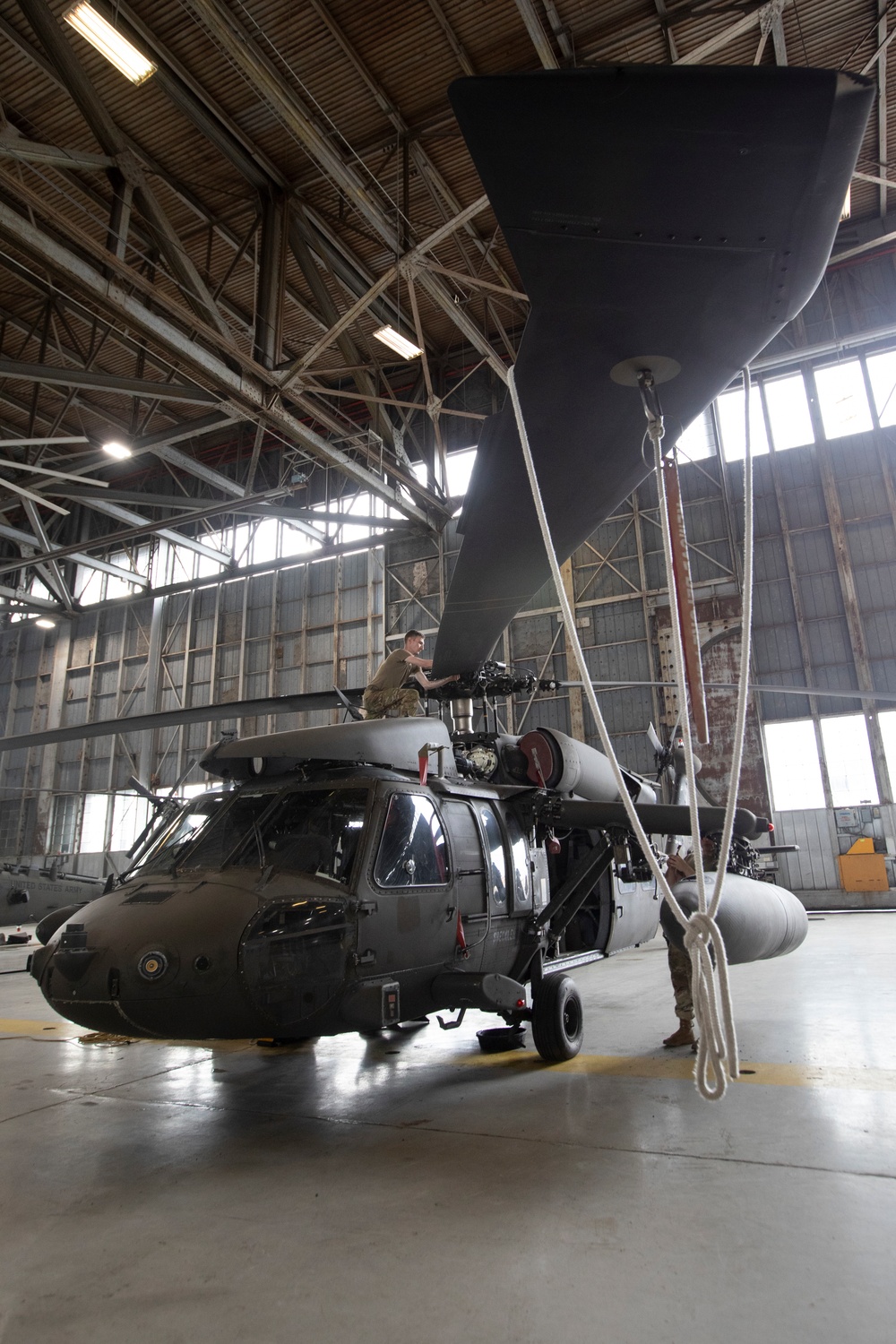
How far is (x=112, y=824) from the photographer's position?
86.9ft

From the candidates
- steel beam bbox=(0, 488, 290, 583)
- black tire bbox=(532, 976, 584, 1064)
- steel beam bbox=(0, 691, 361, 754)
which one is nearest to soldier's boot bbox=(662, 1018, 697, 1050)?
black tire bbox=(532, 976, 584, 1064)

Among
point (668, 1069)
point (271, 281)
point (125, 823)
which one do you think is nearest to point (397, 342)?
point (271, 281)

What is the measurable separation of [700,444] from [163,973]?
19304 millimetres

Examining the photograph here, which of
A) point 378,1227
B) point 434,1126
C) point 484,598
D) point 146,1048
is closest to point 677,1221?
point 378,1227

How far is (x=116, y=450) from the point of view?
652 inches

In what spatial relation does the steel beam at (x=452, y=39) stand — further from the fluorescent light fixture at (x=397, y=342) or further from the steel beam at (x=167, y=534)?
the steel beam at (x=167, y=534)

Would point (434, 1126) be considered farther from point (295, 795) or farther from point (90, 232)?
point (90, 232)

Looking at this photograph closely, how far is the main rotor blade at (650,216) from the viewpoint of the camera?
1.70 meters

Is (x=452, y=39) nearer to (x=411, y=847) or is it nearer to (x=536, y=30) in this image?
(x=536, y=30)

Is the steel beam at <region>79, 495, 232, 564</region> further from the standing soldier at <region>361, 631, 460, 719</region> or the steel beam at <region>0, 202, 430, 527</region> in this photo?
the standing soldier at <region>361, 631, 460, 719</region>

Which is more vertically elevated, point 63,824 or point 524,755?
point 63,824

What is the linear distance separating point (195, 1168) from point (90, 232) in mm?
17422

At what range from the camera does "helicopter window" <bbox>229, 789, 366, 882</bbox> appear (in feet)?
15.9

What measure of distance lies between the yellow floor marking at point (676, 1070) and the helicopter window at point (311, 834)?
2.33m
